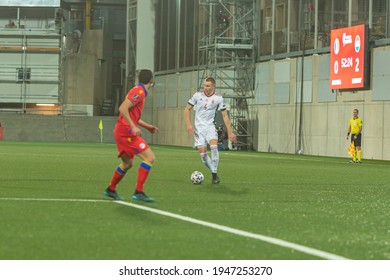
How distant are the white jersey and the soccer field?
4.23ft

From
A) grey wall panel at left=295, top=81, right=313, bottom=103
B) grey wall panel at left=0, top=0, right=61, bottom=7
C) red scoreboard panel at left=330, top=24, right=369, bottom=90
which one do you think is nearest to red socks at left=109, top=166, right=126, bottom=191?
red scoreboard panel at left=330, top=24, right=369, bottom=90

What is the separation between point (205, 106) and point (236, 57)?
37.9 metres

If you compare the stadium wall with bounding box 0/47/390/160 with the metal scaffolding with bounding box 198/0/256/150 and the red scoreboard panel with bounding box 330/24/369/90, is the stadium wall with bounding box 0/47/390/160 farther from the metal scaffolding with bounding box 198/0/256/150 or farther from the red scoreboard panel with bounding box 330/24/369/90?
the metal scaffolding with bounding box 198/0/256/150

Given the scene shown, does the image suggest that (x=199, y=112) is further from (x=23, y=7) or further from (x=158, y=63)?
(x=23, y=7)

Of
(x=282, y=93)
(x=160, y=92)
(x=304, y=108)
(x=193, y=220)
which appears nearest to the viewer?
(x=193, y=220)

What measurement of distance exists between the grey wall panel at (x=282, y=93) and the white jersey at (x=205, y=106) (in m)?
32.6

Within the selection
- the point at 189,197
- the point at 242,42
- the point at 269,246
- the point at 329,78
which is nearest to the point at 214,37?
the point at 242,42

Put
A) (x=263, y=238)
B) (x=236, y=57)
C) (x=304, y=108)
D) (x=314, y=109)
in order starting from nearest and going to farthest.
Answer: (x=263, y=238), (x=314, y=109), (x=304, y=108), (x=236, y=57)

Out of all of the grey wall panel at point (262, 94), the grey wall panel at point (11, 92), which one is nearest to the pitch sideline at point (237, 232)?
the grey wall panel at point (262, 94)

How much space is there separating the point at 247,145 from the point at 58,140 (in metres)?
22.1

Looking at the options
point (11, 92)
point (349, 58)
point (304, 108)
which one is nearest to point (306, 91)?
point (304, 108)

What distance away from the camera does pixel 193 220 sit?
12.8 meters

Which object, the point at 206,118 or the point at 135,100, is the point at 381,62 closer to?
the point at 206,118

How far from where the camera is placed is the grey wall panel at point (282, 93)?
54.9 meters
